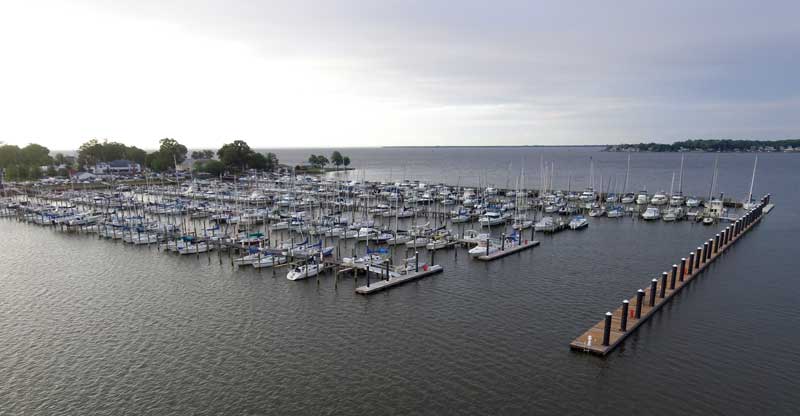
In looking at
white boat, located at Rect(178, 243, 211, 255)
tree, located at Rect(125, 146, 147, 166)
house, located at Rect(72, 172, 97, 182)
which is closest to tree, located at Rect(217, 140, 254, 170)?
house, located at Rect(72, 172, 97, 182)

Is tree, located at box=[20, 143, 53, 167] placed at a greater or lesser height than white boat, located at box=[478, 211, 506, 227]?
greater

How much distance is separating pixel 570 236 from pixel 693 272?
879 inches

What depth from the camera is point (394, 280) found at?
45594mm

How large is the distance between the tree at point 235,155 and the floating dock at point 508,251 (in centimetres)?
12344

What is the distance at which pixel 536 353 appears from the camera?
31406 millimetres

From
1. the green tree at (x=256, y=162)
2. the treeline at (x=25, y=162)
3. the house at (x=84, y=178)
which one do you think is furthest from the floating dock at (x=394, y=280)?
the treeline at (x=25, y=162)

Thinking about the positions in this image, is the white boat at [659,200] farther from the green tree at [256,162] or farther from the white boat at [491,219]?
the green tree at [256,162]

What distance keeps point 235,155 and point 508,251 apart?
12557 centimetres

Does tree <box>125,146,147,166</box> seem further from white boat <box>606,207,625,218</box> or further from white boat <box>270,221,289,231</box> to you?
white boat <box>606,207,625,218</box>

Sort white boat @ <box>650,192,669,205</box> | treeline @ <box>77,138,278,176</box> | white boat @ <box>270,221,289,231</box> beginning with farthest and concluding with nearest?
treeline @ <box>77,138,278,176</box> < white boat @ <box>650,192,669,205</box> < white boat @ <box>270,221,289,231</box>

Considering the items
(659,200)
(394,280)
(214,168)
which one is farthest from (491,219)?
(214,168)

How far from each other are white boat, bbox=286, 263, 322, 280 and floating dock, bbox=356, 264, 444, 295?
6.73 meters

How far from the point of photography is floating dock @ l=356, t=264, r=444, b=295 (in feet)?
141

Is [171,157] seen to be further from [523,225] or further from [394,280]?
[394,280]
